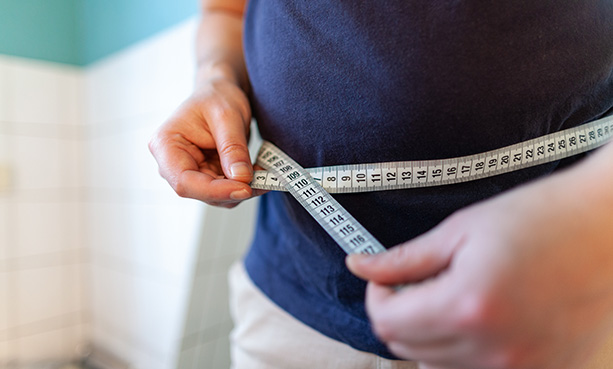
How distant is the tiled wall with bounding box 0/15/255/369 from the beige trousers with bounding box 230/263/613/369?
63cm

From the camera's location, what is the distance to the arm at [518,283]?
266mm

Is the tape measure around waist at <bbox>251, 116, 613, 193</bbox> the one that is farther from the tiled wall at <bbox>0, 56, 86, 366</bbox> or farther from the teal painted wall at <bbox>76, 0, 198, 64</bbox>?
the tiled wall at <bbox>0, 56, 86, 366</bbox>

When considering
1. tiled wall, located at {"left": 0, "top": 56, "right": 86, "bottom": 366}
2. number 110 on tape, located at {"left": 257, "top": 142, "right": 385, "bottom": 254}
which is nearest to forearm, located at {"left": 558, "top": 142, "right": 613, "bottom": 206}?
number 110 on tape, located at {"left": 257, "top": 142, "right": 385, "bottom": 254}

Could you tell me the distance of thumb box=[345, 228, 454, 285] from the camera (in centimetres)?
31

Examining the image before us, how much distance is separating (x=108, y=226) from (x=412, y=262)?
190cm

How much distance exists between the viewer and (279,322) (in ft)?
2.33

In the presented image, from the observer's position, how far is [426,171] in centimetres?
51

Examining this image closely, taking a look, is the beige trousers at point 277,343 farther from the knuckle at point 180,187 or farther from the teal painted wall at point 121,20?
the teal painted wall at point 121,20

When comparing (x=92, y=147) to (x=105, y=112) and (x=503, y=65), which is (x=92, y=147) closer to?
(x=105, y=112)

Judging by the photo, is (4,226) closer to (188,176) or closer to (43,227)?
(43,227)

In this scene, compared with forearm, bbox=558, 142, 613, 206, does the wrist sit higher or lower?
lower

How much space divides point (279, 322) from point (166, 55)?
1205mm

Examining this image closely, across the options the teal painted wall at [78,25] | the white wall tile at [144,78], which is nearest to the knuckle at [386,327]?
the white wall tile at [144,78]

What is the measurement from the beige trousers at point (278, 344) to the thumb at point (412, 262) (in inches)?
12.0
